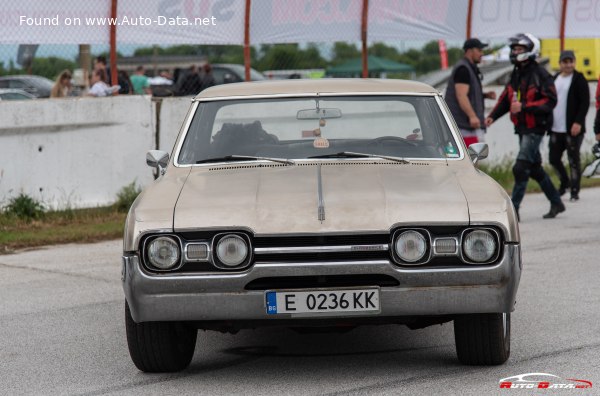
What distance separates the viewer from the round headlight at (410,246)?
18.0ft

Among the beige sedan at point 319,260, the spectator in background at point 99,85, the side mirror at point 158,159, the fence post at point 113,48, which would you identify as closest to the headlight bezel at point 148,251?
the beige sedan at point 319,260

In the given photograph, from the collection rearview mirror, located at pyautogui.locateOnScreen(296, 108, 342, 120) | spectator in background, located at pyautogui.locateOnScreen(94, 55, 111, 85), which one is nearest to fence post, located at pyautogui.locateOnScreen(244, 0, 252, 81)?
spectator in background, located at pyautogui.locateOnScreen(94, 55, 111, 85)

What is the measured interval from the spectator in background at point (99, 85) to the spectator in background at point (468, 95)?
4.19 m

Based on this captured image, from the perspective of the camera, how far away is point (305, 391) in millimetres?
5527

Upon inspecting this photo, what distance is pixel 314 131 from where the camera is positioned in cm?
698

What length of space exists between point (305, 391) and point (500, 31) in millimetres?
12043

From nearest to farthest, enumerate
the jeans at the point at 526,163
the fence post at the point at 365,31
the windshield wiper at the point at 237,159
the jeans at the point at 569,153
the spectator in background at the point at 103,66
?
the windshield wiper at the point at 237,159 < the jeans at the point at 526,163 < the spectator in background at the point at 103,66 < the jeans at the point at 569,153 < the fence post at the point at 365,31

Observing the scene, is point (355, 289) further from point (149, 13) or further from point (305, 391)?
point (149, 13)

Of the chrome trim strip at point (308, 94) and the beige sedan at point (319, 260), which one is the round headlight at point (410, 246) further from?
the chrome trim strip at point (308, 94)

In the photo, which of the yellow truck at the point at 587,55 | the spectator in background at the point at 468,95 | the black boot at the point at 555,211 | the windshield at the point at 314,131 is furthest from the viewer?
the yellow truck at the point at 587,55

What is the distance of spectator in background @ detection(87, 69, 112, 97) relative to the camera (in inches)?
551

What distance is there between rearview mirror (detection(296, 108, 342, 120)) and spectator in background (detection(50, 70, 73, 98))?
25.3 feet

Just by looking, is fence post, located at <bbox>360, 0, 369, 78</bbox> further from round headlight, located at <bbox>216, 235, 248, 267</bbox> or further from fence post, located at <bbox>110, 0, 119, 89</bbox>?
round headlight, located at <bbox>216, 235, 248, 267</bbox>

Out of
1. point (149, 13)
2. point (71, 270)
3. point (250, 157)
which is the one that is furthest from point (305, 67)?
point (250, 157)
